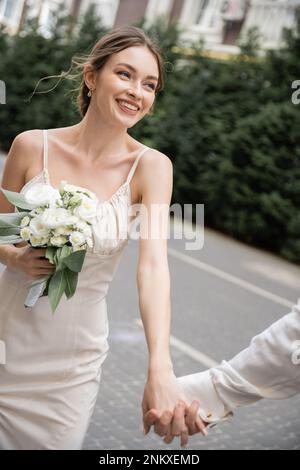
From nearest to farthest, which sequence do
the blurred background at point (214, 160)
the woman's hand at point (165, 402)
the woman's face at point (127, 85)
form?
1. the woman's hand at point (165, 402)
2. the woman's face at point (127, 85)
3. the blurred background at point (214, 160)

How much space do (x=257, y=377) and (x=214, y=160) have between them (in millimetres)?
13930

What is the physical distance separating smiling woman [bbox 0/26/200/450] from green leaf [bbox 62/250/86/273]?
0.54 feet

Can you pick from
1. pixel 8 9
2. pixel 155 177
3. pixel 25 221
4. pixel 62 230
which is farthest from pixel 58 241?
pixel 8 9

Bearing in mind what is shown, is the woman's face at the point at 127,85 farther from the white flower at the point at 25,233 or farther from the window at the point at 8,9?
the window at the point at 8,9

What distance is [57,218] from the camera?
99.0 inches

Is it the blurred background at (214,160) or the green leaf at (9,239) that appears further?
the blurred background at (214,160)

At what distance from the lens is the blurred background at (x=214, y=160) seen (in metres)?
6.03

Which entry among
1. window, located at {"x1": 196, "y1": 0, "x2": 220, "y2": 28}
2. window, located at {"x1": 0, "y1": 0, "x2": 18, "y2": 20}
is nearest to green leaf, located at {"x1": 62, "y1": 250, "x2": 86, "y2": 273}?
window, located at {"x1": 196, "y1": 0, "x2": 220, "y2": 28}

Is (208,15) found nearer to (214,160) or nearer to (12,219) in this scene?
(214,160)

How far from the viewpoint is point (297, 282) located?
40.1 ft

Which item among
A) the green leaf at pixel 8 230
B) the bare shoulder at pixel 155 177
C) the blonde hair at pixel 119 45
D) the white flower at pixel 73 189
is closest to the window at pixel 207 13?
the blonde hair at pixel 119 45

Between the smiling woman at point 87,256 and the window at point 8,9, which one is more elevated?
the smiling woman at point 87,256

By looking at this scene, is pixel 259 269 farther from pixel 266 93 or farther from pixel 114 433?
pixel 114 433

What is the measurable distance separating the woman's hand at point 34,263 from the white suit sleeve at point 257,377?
2.55 feet
